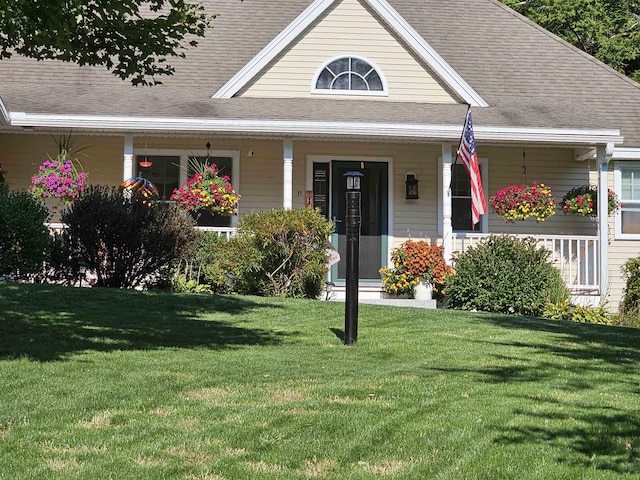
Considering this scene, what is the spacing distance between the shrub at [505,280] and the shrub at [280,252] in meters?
2.32

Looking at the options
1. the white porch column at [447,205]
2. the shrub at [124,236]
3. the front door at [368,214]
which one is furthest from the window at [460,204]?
the shrub at [124,236]

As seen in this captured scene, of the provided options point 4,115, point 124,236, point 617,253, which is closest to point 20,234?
point 124,236

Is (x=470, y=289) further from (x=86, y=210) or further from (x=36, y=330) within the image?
(x=36, y=330)

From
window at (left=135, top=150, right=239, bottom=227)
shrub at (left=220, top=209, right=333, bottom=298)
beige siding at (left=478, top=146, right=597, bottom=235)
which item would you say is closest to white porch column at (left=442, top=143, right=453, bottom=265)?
beige siding at (left=478, top=146, right=597, bottom=235)

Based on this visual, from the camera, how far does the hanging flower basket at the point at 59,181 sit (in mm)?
14070

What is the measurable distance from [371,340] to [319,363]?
1.58 metres

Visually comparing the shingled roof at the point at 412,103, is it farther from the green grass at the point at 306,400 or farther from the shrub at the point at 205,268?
the green grass at the point at 306,400

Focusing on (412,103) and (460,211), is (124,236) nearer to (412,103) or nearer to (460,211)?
(412,103)

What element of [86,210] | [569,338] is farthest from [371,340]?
[86,210]

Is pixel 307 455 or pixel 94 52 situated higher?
pixel 94 52

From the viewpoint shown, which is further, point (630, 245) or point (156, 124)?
point (630, 245)

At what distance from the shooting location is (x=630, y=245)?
16375 millimetres

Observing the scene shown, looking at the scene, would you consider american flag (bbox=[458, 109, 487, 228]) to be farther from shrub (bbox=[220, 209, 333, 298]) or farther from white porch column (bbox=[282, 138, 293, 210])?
white porch column (bbox=[282, 138, 293, 210])

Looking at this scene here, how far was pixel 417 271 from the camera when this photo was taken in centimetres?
1434
